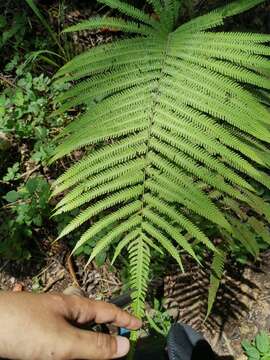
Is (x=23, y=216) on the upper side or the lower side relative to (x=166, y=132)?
lower

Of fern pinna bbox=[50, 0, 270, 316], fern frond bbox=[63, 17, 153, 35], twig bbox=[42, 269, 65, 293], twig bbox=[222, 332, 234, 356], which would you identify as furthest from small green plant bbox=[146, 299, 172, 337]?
fern frond bbox=[63, 17, 153, 35]

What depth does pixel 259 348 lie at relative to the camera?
2521 mm

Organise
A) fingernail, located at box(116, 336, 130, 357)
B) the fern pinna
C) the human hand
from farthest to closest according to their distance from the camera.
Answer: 1. the fern pinna
2. fingernail, located at box(116, 336, 130, 357)
3. the human hand

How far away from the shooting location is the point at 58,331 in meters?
1.54

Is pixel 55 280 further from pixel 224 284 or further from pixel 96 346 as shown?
pixel 96 346

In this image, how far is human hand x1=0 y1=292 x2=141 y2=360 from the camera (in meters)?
1.52

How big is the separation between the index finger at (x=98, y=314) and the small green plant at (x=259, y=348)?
1043mm

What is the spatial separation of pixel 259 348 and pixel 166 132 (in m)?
1.26

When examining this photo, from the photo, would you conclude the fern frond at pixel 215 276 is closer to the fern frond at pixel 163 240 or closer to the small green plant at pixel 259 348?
the fern frond at pixel 163 240

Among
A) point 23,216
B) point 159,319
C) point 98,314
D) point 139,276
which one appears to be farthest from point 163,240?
point 23,216

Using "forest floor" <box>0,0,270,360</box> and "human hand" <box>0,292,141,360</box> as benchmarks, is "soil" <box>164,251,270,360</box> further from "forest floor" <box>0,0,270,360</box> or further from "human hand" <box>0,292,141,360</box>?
"human hand" <box>0,292,141,360</box>

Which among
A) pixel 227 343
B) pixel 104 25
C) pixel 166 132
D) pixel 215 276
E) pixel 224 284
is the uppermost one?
pixel 104 25

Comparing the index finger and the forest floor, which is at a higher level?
the index finger

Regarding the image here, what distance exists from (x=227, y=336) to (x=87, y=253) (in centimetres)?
85
